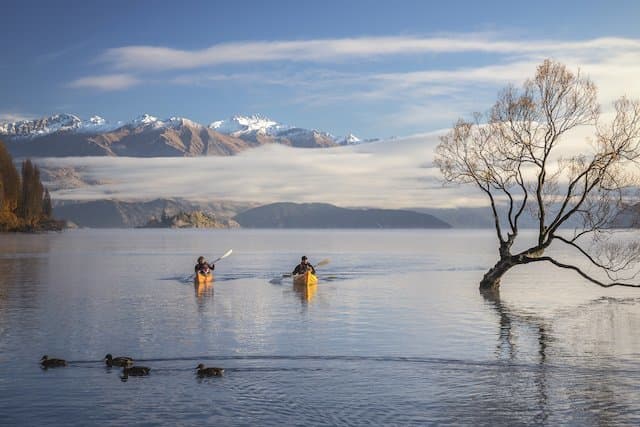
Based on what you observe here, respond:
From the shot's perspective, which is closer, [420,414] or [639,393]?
[420,414]

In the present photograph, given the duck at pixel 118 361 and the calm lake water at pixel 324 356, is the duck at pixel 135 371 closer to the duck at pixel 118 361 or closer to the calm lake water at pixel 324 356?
the calm lake water at pixel 324 356

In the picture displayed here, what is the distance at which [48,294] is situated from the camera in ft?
161

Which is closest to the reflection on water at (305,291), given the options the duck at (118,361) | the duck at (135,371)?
the duck at (118,361)

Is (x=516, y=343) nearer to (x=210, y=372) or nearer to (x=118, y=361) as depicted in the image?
(x=210, y=372)

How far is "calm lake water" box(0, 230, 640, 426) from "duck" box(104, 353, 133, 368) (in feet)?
1.53

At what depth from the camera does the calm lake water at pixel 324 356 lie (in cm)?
1922

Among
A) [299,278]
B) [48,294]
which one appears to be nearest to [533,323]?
[299,278]

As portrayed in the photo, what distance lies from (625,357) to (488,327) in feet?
28.4

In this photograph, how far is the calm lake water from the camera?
757 inches

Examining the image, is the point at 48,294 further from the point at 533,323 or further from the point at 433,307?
the point at 533,323

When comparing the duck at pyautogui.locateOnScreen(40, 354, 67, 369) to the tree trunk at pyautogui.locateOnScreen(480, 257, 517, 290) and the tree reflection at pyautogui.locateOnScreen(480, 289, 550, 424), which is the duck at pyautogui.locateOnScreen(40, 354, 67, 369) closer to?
the tree reflection at pyautogui.locateOnScreen(480, 289, 550, 424)

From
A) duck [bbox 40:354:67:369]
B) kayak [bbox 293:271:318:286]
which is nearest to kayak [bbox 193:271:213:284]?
kayak [bbox 293:271:318:286]

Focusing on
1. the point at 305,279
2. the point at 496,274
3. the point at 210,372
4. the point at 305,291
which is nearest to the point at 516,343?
the point at 210,372

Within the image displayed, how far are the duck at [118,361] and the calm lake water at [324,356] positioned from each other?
0.47 metres
